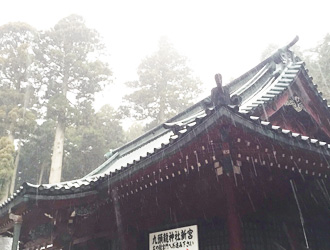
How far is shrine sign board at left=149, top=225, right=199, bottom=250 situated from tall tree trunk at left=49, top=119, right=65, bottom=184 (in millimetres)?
17135

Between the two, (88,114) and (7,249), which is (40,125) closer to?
(88,114)

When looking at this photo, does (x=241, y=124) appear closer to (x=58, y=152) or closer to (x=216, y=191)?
Answer: (x=216, y=191)

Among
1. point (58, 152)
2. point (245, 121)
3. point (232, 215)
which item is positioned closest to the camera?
point (245, 121)

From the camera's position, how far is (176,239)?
23.0 ft

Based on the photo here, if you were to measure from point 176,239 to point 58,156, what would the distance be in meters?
19.0

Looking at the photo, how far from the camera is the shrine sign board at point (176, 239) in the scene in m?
6.75

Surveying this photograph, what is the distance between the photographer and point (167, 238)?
724 cm

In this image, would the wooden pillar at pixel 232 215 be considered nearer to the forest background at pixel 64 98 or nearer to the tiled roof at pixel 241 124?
the tiled roof at pixel 241 124

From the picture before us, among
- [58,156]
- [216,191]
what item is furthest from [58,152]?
[216,191]

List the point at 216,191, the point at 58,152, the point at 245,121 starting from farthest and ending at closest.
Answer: the point at 58,152 → the point at 216,191 → the point at 245,121

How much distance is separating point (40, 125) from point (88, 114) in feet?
14.9

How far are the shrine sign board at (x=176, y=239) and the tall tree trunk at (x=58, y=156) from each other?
17.1 metres

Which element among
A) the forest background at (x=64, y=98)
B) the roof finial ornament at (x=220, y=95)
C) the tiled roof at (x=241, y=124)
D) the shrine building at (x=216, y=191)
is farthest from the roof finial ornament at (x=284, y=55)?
the forest background at (x=64, y=98)

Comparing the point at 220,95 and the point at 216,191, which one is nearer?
the point at 220,95
